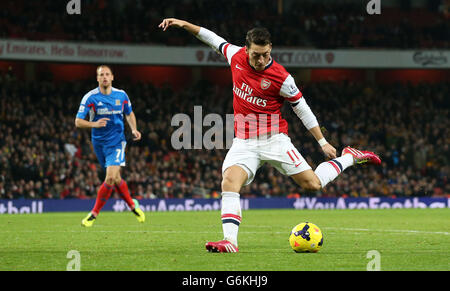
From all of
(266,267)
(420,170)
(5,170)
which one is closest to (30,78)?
(5,170)

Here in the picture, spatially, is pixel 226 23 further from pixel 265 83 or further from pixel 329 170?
pixel 265 83

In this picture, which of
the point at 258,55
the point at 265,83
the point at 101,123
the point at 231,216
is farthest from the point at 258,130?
the point at 101,123

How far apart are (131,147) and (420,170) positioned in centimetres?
1190

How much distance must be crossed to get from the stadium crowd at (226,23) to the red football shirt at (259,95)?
72.7ft

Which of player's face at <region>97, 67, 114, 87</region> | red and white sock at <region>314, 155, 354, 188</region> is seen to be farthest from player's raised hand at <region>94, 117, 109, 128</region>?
red and white sock at <region>314, 155, 354, 188</region>

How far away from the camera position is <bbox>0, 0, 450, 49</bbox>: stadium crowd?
3039cm

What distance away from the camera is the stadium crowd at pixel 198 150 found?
80.3 ft

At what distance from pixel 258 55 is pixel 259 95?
1.72 feet

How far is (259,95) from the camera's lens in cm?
837

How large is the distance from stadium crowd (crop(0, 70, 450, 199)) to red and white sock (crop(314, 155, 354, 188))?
15993 millimetres

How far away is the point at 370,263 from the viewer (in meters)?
6.80

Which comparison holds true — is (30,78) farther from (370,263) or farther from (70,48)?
(370,263)
